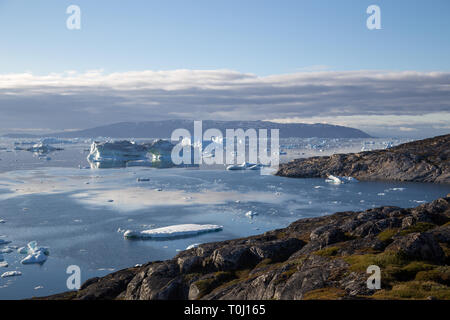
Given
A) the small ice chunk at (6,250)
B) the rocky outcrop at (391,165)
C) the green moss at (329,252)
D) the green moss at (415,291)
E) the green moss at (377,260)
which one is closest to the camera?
the green moss at (415,291)

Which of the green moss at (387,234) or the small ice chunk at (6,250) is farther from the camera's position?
the small ice chunk at (6,250)

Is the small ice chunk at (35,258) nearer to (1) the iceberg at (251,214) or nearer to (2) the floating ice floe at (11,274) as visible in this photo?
(2) the floating ice floe at (11,274)

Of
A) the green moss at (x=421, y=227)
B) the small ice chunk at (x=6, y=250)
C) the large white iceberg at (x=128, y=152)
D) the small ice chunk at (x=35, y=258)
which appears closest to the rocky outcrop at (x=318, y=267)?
the green moss at (x=421, y=227)

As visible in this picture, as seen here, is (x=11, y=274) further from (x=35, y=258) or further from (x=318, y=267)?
(x=318, y=267)

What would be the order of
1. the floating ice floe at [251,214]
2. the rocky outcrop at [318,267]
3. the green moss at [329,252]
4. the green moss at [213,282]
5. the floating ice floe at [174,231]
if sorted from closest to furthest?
the rocky outcrop at [318,267] → the green moss at [213,282] → the green moss at [329,252] → the floating ice floe at [174,231] → the floating ice floe at [251,214]

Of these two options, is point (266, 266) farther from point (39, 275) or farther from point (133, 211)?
point (133, 211)

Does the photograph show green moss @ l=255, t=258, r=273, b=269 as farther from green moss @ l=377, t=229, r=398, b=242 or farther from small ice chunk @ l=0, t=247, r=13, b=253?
small ice chunk @ l=0, t=247, r=13, b=253

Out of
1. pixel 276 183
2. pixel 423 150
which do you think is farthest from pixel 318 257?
pixel 423 150
